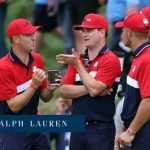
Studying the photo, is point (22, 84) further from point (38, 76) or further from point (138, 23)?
point (138, 23)

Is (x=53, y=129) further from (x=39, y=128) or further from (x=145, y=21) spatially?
(x=145, y=21)

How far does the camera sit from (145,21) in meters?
10.2

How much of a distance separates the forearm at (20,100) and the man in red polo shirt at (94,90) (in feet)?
1.34

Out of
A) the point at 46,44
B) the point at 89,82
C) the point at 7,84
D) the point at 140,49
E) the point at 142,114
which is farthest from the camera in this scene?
the point at 46,44

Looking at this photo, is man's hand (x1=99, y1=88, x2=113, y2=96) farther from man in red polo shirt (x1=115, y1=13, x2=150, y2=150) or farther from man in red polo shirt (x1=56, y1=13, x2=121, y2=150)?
man in red polo shirt (x1=115, y1=13, x2=150, y2=150)

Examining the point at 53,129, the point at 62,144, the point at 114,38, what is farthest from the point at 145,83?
the point at 114,38

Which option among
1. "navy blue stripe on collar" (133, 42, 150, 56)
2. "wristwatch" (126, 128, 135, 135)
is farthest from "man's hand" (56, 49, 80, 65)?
"wristwatch" (126, 128, 135, 135)

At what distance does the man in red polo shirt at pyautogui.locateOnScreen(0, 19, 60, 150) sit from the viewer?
10.5 m

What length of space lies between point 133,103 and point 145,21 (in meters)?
0.87

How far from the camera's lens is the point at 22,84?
419 inches

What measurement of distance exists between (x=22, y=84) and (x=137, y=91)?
138cm

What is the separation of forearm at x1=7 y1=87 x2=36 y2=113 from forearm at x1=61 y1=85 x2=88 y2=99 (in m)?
0.35

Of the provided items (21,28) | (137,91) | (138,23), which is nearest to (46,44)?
(21,28)

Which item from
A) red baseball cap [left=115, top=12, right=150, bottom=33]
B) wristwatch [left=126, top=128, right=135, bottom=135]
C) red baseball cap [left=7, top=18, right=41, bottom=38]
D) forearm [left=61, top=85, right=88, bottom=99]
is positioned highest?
red baseball cap [left=115, top=12, right=150, bottom=33]
